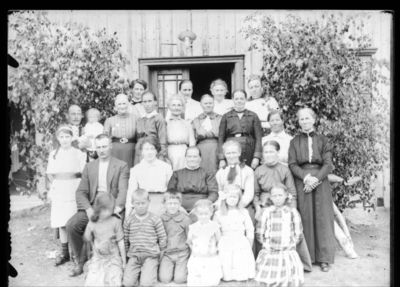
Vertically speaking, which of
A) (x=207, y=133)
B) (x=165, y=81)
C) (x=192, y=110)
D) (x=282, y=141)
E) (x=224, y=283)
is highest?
(x=165, y=81)

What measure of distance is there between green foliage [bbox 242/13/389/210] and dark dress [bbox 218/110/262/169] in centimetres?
68

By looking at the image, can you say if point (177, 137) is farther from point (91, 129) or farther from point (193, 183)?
point (91, 129)

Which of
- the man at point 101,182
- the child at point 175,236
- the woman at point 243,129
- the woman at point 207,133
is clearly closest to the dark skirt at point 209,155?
the woman at point 207,133

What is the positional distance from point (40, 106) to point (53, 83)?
1.17 ft

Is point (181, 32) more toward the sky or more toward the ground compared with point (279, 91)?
more toward the sky

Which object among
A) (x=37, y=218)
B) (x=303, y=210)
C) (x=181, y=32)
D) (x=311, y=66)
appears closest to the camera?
(x=303, y=210)

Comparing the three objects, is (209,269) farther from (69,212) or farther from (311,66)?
(311,66)

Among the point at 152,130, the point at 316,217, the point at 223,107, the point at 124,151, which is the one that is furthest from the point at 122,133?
the point at 316,217

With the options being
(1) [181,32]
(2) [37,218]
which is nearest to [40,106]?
(2) [37,218]

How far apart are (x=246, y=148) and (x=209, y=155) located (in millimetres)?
458

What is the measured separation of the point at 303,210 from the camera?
5215mm

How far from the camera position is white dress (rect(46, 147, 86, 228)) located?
5.28 metres

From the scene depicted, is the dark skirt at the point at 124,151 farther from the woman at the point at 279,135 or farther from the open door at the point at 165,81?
the open door at the point at 165,81

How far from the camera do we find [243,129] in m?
5.57
